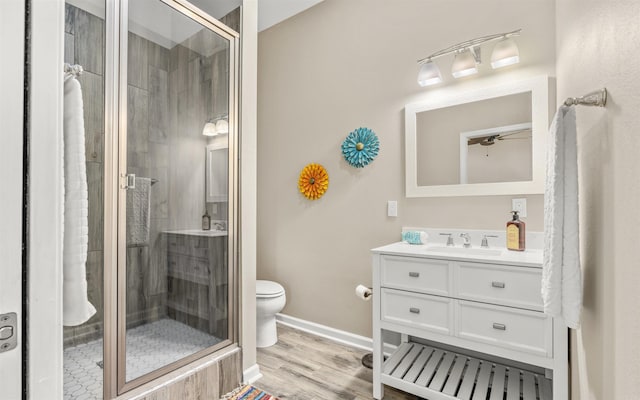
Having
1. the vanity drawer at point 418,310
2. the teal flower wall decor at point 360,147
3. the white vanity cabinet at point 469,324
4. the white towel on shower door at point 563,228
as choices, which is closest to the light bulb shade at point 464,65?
the teal flower wall decor at point 360,147

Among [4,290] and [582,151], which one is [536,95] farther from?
[4,290]

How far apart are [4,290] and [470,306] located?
5.83 ft

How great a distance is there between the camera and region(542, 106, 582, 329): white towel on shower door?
1028 mm

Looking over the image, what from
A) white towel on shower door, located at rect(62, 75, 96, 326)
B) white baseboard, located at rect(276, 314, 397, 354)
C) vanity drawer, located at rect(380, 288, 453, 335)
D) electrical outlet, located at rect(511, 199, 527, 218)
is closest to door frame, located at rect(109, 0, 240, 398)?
white towel on shower door, located at rect(62, 75, 96, 326)

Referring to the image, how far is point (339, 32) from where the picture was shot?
110 inches

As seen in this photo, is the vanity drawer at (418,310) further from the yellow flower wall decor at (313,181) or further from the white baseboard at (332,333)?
the yellow flower wall decor at (313,181)

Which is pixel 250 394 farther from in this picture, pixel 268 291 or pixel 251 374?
pixel 268 291

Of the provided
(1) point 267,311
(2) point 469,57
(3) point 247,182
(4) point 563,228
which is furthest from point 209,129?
(4) point 563,228

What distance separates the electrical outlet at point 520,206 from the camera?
1943mm

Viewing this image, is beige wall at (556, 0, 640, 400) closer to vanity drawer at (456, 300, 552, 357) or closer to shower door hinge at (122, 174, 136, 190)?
vanity drawer at (456, 300, 552, 357)

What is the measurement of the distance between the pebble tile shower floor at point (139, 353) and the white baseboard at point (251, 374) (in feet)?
0.99

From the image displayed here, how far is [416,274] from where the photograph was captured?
5.98 ft

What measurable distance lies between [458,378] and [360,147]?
1.69 meters

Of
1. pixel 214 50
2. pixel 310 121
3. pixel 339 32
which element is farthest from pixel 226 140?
pixel 339 32
